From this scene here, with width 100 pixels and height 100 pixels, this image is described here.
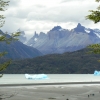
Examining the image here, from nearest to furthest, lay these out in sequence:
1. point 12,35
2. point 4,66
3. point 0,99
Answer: point 4,66 < point 12,35 < point 0,99

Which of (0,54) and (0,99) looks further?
(0,99)

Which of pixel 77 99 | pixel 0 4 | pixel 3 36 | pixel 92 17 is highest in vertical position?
pixel 0 4

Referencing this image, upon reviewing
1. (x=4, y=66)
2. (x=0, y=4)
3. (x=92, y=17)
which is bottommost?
(x=4, y=66)

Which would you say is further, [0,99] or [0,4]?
[0,99]

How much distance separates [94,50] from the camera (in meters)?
27.1

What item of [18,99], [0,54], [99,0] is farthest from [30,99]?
[99,0]

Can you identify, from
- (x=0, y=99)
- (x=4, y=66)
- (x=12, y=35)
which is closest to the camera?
(x=4, y=66)

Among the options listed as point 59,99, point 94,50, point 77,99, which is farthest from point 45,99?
point 94,50

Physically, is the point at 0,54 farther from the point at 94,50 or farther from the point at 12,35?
the point at 94,50

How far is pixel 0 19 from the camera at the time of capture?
27.0 m

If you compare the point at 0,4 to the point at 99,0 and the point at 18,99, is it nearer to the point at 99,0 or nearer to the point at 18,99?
the point at 99,0

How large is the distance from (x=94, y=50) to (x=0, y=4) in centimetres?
1111

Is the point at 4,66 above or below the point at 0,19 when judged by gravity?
below

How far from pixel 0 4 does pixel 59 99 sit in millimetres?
24795
